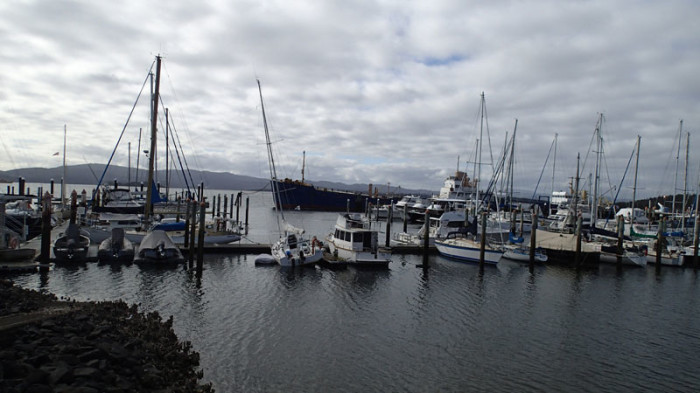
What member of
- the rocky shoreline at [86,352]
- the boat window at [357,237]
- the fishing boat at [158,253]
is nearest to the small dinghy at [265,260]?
the fishing boat at [158,253]

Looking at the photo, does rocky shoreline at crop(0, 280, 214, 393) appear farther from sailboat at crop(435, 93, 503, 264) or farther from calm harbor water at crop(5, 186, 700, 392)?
sailboat at crop(435, 93, 503, 264)

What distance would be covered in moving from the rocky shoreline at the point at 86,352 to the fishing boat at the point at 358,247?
1704 cm

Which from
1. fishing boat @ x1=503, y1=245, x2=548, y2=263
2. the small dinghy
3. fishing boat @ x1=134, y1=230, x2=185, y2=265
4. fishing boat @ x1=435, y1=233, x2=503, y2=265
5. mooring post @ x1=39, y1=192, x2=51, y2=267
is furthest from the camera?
fishing boat @ x1=503, y1=245, x2=548, y2=263

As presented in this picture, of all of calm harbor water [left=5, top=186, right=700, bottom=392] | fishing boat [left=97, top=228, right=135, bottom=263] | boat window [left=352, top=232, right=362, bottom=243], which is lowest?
calm harbor water [left=5, top=186, right=700, bottom=392]

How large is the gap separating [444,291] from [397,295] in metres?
3.31

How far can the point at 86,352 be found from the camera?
34.5 ft

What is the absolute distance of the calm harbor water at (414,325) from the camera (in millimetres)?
14102

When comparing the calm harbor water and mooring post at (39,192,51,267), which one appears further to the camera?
mooring post at (39,192,51,267)

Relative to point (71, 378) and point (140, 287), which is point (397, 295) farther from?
point (71, 378)

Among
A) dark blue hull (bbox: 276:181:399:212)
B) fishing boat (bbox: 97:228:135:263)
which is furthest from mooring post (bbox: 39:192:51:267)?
dark blue hull (bbox: 276:181:399:212)

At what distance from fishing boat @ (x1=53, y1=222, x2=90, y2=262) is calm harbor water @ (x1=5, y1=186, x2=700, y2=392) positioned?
2.97ft

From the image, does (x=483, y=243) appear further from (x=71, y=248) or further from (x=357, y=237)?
(x=71, y=248)

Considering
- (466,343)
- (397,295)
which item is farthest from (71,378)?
(397,295)

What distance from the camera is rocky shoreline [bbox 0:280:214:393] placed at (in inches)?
348
